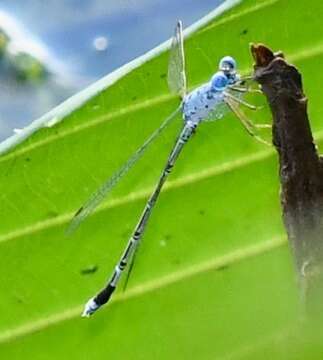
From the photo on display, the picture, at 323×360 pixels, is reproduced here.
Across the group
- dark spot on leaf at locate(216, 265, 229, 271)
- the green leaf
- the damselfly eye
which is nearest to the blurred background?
the green leaf

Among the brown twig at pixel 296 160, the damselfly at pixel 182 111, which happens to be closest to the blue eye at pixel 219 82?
the damselfly at pixel 182 111

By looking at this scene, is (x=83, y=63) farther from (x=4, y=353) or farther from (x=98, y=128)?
(x=4, y=353)

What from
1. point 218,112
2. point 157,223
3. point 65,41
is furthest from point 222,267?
point 65,41

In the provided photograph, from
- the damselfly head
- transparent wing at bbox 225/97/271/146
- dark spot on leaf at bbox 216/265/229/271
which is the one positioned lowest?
dark spot on leaf at bbox 216/265/229/271

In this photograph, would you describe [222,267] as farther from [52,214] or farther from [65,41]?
[65,41]

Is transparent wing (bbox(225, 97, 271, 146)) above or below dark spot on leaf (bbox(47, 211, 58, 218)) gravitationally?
above

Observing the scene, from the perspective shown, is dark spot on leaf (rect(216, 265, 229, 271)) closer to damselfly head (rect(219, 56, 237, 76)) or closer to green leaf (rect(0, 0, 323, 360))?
green leaf (rect(0, 0, 323, 360))
